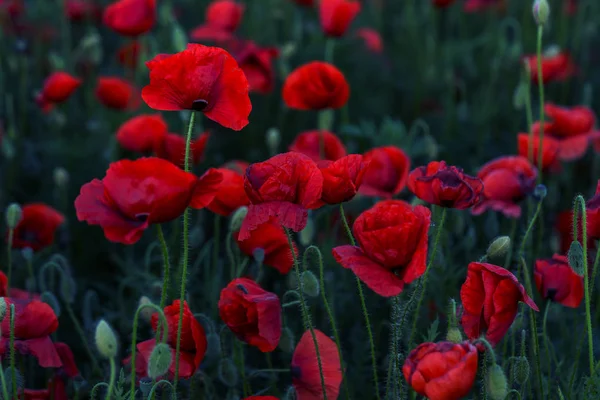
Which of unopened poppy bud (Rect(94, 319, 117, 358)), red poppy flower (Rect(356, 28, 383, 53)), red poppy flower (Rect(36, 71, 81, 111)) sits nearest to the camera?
unopened poppy bud (Rect(94, 319, 117, 358))

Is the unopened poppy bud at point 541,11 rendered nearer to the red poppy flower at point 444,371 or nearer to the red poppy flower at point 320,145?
the red poppy flower at point 320,145

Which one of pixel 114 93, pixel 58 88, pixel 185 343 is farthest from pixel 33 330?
pixel 114 93

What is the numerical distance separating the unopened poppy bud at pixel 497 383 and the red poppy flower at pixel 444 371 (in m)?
0.09

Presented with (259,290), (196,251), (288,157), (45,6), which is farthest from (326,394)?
(45,6)

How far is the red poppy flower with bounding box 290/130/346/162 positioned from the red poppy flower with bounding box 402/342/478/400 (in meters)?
1.02

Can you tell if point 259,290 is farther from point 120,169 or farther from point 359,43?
point 359,43

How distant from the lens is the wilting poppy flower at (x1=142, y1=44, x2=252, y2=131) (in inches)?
55.5

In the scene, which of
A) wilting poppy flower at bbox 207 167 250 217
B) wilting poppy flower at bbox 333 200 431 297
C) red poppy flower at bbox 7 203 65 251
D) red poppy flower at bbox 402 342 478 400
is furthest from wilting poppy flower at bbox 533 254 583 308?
red poppy flower at bbox 7 203 65 251

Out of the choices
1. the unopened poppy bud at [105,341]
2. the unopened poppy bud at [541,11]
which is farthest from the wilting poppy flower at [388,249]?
the unopened poppy bud at [541,11]

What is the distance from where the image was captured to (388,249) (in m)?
1.33

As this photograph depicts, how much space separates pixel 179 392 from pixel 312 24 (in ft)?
7.52

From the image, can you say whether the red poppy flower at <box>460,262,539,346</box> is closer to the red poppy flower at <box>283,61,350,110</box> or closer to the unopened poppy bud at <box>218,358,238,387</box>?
the unopened poppy bud at <box>218,358,238,387</box>

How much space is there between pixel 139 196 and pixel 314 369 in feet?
1.67

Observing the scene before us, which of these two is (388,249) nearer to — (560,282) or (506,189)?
(560,282)
